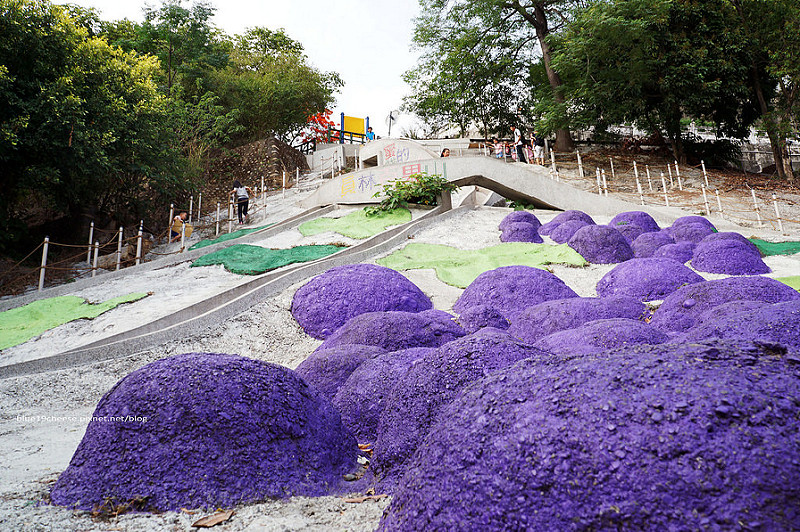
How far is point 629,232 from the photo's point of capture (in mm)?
9805

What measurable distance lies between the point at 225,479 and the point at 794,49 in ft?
76.0

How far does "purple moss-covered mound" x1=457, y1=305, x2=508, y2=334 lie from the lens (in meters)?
4.99

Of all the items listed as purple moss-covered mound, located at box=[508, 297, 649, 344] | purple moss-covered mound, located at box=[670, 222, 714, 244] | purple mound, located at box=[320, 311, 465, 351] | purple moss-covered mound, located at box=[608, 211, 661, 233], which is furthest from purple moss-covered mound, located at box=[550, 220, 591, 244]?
purple mound, located at box=[320, 311, 465, 351]

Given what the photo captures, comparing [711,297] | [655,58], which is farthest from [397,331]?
[655,58]

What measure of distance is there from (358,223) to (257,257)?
12.1 feet

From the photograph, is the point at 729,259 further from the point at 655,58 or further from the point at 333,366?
the point at 655,58

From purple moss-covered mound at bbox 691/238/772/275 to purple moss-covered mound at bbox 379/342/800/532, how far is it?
22.6 ft

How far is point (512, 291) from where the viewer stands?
6.15 metres

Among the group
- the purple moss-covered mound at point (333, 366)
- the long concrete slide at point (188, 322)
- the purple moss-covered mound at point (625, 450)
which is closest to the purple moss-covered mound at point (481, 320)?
the purple moss-covered mound at point (333, 366)

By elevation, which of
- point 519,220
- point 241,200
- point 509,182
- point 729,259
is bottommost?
point 729,259

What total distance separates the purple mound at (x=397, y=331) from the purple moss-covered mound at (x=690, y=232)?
6.67 metres

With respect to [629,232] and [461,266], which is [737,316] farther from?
[629,232]

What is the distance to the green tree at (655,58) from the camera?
18.3 meters

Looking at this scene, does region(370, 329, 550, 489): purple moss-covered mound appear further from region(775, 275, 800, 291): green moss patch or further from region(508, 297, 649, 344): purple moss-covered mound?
region(775, 275, 800, 291): green moss patch
